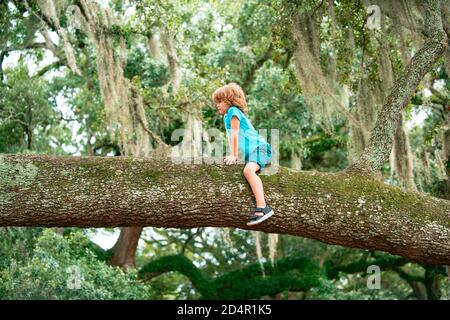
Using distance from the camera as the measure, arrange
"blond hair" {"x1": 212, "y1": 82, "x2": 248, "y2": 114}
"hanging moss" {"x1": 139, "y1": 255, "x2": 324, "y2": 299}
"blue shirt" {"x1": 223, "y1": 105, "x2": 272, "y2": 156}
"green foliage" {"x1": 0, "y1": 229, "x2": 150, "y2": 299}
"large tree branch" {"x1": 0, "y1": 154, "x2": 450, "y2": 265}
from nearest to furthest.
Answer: "large tree branch" {"x1": 0, "y1": 154, "x2": 450, "y2": 265}, "blue shirt" {"x1": 223, "y1": 105, "x2": 272, "y2": 156}, "blond hair" {"x1": 212, "y1": 82, "x2": 248, "y2": 114}, "green foliage" {"x1": 0, "y1": 229, "x2": 150, "y2": 299}, "hanging moss" {"x1": 139, "y1": 255, "x2": 324, "y2": 299}

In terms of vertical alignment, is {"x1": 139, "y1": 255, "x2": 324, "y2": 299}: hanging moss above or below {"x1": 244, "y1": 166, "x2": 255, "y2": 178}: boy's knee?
below

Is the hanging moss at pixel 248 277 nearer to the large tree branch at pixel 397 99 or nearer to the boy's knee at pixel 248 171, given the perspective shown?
the large tree branch at pixel 397 99

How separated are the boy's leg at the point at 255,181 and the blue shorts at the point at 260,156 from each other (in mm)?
53

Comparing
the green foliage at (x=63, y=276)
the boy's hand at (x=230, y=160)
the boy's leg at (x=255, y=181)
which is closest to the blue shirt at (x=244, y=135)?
the boy's hand at (x=230, y=160)

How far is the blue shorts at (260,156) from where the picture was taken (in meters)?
4.30

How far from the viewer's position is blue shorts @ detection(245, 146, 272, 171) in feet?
14.1

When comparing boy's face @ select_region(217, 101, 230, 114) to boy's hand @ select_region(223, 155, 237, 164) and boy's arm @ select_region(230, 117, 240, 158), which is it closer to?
boy's arm @ select_region(230, 117, 240, 158)

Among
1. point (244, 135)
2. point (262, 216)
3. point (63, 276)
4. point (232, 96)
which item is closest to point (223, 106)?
point (232, 96)

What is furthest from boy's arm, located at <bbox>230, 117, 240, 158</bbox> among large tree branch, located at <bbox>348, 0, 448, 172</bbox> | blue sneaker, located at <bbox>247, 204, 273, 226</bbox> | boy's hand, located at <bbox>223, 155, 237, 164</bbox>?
large tree branch, located at <bbox>348, 0, 448, 172</bbox>

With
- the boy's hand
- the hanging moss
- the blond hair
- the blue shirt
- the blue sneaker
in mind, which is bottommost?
the hanging moss

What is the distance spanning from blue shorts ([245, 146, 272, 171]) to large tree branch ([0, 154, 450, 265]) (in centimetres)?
10

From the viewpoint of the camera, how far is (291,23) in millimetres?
7398
